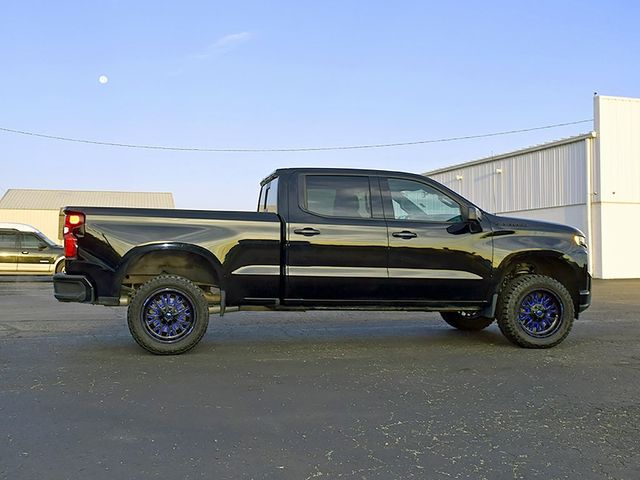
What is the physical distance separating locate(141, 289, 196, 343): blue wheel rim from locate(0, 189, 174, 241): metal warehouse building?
1488 inches

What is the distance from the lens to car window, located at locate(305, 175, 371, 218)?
6756 millimetres

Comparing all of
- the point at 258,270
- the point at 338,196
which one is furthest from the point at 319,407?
the point at 338,196

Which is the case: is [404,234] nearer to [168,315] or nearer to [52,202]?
[168,315]

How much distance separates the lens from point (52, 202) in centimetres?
4484

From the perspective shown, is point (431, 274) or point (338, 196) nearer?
point (431, 274)

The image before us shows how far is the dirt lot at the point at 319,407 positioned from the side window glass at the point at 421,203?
1540mm

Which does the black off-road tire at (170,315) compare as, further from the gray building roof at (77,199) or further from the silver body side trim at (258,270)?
the gray building roof at (77,199)

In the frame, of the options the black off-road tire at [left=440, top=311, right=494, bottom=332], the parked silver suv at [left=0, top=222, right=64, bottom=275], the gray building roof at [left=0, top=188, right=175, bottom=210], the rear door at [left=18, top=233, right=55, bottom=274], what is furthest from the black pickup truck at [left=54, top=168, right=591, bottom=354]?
the gray building roof at [left=0, top=188, right=175, bottom=210]

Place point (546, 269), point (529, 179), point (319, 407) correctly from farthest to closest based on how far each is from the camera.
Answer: point (529, 179) < point (546, 269) < point (319, 407)

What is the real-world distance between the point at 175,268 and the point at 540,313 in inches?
166

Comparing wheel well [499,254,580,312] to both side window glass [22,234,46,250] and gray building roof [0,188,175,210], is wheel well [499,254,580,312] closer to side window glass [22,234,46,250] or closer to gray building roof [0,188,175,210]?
side window glass [22,234,46,250]

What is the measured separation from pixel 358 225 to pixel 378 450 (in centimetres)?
336

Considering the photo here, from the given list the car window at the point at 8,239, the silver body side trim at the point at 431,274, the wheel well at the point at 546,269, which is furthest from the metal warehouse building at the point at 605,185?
the car window at the point at 8,239

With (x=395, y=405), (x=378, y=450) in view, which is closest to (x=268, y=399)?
(x=395, y=405)
